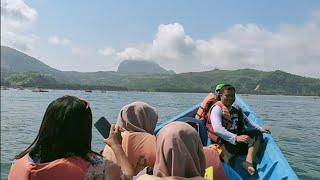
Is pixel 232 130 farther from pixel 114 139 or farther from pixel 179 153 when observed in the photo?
pixel 179 153

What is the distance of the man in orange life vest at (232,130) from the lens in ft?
21.9

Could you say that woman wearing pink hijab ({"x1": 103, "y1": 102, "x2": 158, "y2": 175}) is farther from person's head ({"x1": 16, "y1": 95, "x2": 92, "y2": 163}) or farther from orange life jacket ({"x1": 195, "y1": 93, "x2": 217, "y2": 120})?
orange life jacket ({"x1": 195, "y1": 93, "x2": 217, "y2": 120})

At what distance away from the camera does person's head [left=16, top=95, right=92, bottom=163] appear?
285cm

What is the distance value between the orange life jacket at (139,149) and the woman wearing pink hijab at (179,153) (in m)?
1.20

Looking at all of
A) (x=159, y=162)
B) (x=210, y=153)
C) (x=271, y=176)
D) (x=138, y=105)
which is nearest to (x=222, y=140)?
(x=271, y=176)

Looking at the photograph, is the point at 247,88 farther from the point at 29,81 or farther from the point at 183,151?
the point at 183,151

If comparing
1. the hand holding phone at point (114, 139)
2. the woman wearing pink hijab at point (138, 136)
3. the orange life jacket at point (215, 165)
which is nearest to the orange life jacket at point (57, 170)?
the hand holding phone at point (114, 139)

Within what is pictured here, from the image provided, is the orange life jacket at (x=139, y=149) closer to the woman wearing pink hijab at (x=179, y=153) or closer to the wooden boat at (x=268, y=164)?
the woman wearing pink hijab at (x=179, y=153)

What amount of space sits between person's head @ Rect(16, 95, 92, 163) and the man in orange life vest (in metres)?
4.00

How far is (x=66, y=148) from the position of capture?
288cm

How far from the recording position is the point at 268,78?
625 feet

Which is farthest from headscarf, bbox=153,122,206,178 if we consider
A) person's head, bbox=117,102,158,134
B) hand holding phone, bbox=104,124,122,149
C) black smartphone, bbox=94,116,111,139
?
black smartphone, bbox=94,116,111,139

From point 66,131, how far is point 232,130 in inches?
179

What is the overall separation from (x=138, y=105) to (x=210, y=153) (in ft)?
3.23
